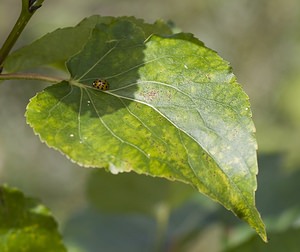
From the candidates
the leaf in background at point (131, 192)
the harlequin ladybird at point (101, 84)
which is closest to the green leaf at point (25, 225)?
the harlequin ladybird at point (101, 84)

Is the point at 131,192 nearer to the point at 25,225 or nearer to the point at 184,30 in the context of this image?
the point at 25,225

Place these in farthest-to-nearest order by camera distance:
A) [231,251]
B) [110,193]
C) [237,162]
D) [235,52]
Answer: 1. [235,52]
2. [110,193]
3. [231,251]
4. [237,162]

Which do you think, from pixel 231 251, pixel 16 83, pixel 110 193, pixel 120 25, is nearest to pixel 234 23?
pixel 16 83

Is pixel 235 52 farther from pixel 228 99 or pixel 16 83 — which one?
pixel 228 99

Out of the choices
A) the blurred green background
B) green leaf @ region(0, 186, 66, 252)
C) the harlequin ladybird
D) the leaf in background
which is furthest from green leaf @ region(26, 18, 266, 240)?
the blurred green background

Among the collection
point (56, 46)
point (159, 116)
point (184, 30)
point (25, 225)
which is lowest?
point (25, 225)

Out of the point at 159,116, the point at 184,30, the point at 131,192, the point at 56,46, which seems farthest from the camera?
the point at 184,30

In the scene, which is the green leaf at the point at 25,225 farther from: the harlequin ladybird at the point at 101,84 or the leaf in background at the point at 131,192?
the leaf in background at the point at 131,192

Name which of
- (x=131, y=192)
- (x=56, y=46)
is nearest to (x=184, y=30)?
(x=131, y=192)

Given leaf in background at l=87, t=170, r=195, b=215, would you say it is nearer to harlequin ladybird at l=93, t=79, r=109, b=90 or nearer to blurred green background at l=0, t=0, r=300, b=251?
harlequin ladybird at l=93, t=79, r=109, b=90
